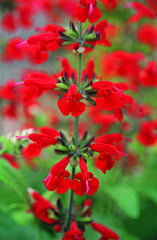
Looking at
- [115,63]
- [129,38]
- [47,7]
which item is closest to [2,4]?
[47,7]

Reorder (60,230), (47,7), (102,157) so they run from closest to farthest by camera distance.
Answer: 1. (102,157)
2. (60,230)
3. (47,7)

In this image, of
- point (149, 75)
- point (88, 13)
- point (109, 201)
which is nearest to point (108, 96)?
point (88, 13)

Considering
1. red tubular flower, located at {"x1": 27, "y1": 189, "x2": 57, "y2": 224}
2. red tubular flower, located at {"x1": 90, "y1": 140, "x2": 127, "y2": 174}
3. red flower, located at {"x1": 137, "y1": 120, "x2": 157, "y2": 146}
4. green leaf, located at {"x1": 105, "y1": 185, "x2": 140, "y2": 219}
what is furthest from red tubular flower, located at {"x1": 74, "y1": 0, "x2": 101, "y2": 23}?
red flower, located at {"x1": 137, "y1": 120, "x2": 157, "y2": 146}

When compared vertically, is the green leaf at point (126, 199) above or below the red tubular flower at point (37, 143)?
below

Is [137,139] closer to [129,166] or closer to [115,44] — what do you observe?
[129,166]

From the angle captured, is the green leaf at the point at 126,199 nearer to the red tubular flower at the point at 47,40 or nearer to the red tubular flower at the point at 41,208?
the red tubular flower at the point at 41,208

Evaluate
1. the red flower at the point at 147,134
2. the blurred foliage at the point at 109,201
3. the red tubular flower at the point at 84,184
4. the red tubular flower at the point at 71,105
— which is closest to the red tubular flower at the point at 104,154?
the red tubular flower at the point at 84,184
